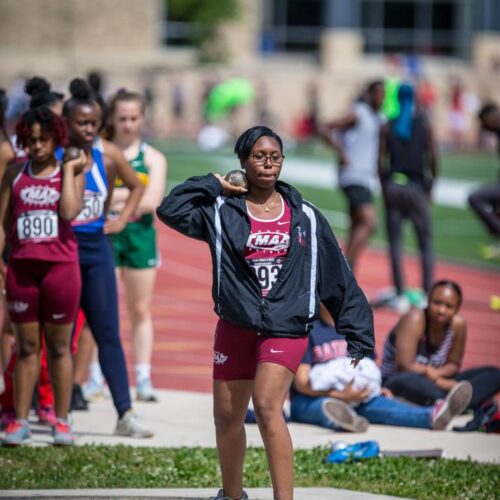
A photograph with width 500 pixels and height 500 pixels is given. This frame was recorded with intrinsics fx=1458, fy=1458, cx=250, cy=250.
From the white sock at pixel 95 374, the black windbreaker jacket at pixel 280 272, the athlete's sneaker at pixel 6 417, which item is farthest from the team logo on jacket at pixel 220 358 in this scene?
the white sock at pixel 95 374

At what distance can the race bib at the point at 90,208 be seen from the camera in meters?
8.61

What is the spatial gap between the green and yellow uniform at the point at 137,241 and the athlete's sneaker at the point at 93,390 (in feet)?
2.78

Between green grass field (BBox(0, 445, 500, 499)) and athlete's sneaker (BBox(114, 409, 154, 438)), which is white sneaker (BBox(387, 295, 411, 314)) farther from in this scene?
green grass field (BBox(0, 445, 500, 499))

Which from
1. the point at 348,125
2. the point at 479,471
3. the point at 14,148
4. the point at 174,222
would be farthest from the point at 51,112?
the point at 348,125

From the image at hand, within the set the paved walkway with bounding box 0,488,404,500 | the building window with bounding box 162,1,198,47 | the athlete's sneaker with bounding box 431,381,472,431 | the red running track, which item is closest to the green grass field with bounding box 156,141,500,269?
the red running track

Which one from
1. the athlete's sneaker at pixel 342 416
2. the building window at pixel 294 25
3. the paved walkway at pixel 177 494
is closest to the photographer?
the paved walkway at pixel 177 494

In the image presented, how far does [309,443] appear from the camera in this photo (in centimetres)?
870

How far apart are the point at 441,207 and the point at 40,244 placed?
61.7 feet

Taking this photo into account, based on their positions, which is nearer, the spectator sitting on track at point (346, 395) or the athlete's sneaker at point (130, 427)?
the athlete's sneaker at point (130, 427)

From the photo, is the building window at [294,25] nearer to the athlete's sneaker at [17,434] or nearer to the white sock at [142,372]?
the white sock at [142,372]

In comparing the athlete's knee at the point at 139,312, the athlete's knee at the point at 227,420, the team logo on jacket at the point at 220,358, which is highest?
the team logo on jacket at the point at 220,358

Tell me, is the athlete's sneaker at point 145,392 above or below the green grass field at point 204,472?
below

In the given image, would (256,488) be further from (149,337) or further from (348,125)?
(348,125)

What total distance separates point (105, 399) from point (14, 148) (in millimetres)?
2107
